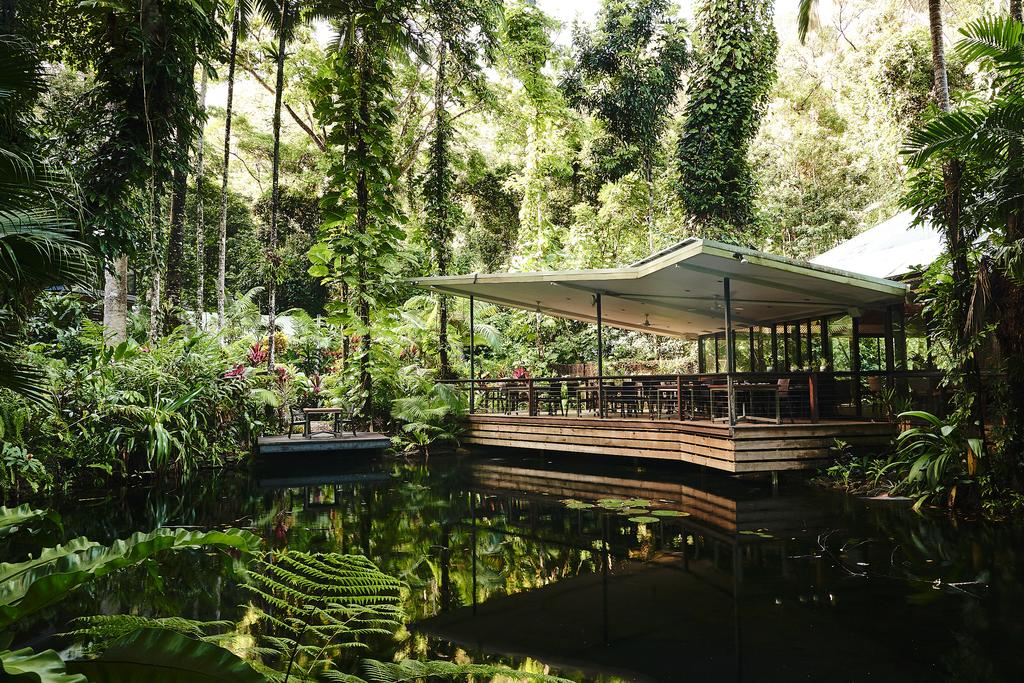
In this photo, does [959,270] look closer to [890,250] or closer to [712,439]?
[712,439]

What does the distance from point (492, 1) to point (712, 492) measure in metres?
11.8

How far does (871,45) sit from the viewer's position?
19000 mm

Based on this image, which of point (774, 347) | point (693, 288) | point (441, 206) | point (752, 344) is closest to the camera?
point (693, 288)

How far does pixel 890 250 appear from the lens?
480 inches

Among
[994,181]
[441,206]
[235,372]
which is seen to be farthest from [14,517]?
[441,206]

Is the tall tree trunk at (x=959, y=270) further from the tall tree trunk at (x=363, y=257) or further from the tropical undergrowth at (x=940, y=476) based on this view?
the tall tree trunk at (x=363, y=257)

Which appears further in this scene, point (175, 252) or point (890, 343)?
point (175, 252)

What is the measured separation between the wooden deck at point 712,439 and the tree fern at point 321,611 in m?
5.68

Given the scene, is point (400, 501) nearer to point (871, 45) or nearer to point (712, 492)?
point (712, 492)

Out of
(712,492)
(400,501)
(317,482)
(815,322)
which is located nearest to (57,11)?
(317,482)

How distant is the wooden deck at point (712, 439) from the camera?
844 centimetres

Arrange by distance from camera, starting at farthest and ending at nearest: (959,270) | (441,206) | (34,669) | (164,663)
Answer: (441,206), (959,270), (164,663), (34,669)

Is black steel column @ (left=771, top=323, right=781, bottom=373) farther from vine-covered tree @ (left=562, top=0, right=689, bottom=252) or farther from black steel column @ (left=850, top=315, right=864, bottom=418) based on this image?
vine-covered tree @ (left=562, top=0, right=689, bottom=252)

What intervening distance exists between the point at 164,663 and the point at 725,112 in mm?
17591
